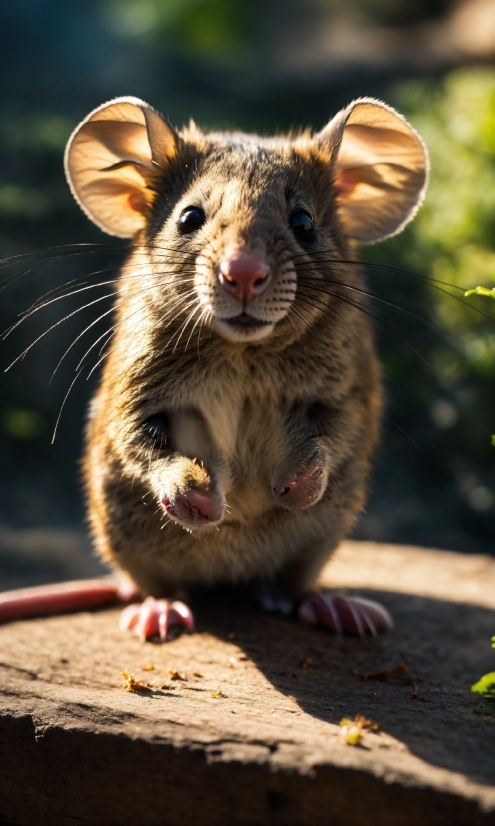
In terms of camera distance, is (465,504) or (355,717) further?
(465,504)

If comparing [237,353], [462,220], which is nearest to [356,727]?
[237,353]

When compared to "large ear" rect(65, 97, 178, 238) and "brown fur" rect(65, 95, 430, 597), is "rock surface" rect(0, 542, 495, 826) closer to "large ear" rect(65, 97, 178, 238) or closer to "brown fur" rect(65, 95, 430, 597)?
"brown fur" rect(65, 95, 430, 597)

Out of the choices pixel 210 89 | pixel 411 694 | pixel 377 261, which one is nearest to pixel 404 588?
pixel 411 694

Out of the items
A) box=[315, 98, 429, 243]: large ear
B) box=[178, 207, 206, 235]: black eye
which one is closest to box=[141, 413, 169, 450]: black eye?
box=[178, 207, 206, 235]: black eye

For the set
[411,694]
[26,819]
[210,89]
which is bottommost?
[26,819]

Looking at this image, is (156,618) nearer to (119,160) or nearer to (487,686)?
(487,686)

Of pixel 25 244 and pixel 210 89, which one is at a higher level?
pixel 210 89

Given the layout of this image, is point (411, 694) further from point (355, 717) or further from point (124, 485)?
point (124, 485)
